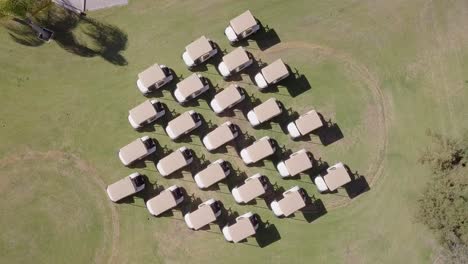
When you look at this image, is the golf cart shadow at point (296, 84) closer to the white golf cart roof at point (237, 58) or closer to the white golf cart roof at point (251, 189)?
the white golf cart roof at point (237, 58)

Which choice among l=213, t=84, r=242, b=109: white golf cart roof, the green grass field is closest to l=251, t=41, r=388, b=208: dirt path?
the green grass field

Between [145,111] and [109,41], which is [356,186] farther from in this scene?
[109,41]

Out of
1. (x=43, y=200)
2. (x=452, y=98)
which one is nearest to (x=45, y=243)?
(x=43, y=200)

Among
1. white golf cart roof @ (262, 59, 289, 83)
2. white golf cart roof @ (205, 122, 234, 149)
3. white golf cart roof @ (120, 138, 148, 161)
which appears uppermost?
white golf cart roof @ (262, 59, 289, 83)

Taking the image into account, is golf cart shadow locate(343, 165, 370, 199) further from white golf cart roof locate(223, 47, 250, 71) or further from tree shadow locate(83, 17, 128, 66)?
tree shadow locate(83, 17, 128, 66)

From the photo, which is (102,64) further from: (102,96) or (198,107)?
(198,107)
